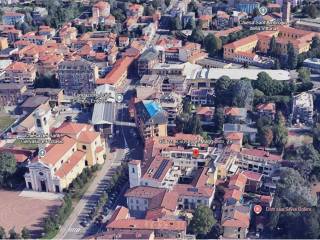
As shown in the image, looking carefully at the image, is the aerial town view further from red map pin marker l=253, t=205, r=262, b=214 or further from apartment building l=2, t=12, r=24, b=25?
apartment building l=2, t=12, r=24, b=25

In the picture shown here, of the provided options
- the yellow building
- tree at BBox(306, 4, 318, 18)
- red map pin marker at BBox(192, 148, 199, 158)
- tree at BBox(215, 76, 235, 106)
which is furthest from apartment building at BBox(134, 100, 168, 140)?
tree at BBox(306, 4, 318, 18)

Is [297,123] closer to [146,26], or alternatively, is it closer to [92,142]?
[92,142]

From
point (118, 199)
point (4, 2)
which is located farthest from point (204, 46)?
point (4, 2)

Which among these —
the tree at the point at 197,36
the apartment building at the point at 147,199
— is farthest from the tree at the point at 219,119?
the tree at the point at 197,36

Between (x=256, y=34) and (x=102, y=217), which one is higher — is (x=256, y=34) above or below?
above

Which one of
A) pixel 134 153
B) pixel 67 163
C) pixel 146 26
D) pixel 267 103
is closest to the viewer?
pixel 67 163
